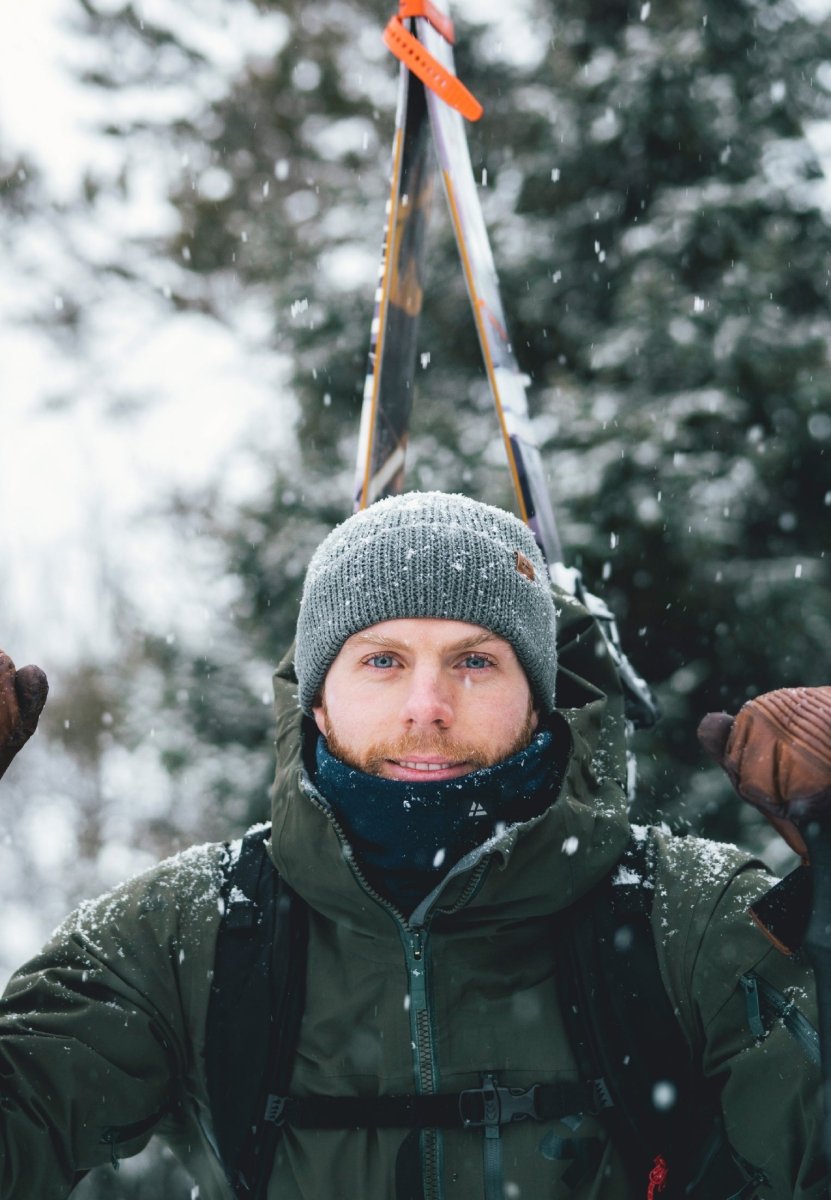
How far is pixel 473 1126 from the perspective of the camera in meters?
1.82

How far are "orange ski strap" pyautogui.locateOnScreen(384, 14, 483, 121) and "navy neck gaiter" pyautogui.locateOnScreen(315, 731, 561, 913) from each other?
2.21m

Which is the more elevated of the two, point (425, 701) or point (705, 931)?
point (425, 701)

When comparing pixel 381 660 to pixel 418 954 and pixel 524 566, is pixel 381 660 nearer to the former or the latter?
pixel 524 566

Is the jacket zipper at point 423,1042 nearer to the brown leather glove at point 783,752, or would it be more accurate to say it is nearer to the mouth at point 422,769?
the mouth at point 422,769

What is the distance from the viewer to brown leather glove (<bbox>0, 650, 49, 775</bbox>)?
161 centimetres

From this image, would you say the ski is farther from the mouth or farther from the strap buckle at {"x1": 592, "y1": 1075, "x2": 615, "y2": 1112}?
the strap buckle at {"x1": 592, "y1": 1075, "x2": 615, "y2": 1112}

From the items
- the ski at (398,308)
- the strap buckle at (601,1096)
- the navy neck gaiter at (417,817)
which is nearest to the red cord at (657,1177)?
the strap buckle at (601,1096)

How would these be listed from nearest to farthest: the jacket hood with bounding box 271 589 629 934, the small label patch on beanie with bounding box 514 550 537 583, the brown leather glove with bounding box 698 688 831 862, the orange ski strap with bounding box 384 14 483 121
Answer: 1. the brown leather glove with bounding box 698 688 831 862
2. the jacket hood with bounding box 271 589 629 934
3. the small label patch on beanie with bounding box 514 550 537 583
4. the orange ski strap with bounding box 384 14 483 121

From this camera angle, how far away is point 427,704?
1943 mm

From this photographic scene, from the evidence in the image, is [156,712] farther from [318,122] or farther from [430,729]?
[318,122]

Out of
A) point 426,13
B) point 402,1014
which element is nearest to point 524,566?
point 402,1014

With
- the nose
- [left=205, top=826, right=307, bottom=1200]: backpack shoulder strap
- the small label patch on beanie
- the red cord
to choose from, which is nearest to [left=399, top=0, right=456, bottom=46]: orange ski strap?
the small label patch on beanie

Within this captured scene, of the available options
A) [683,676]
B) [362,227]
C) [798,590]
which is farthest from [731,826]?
[362,227]

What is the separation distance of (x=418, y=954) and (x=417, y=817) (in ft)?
0.82
